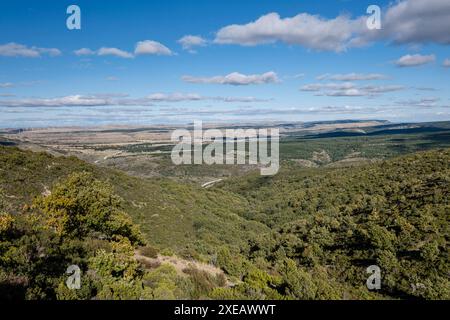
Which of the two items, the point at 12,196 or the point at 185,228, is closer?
the point at 12,196

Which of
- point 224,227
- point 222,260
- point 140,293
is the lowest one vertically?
point 224,227

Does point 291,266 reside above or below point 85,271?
below

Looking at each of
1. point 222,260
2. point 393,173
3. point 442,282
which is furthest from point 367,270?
point 393,173

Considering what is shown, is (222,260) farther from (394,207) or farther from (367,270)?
(394,207)
